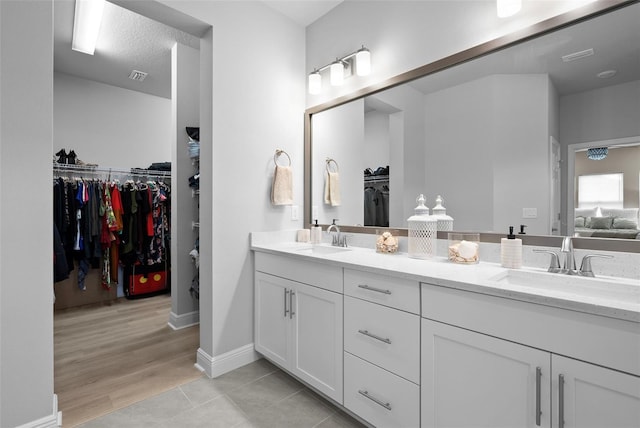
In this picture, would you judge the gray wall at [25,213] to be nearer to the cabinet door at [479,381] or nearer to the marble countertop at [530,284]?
the marble countertop at [530,284]

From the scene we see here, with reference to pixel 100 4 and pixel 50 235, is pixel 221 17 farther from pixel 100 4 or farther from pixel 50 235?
pixel 50 235

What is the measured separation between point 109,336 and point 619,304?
345cm

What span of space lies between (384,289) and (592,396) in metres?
0.76

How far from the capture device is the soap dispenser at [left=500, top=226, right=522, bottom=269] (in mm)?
1465

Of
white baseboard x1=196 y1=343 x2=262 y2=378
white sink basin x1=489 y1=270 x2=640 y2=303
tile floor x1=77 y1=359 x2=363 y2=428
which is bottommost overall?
tile floor x1=77 y1=359 x2=363 y2=428

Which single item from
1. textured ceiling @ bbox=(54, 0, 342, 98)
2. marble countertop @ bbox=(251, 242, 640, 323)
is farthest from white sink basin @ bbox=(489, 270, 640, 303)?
textured ceiling @ bbox=(54, 0, 342, 98)

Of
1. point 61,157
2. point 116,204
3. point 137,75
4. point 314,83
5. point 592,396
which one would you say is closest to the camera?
point 592,396

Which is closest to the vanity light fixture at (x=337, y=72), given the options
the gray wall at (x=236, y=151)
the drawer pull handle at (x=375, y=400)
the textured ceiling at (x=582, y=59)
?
the gray wall at (x=236, y=151)

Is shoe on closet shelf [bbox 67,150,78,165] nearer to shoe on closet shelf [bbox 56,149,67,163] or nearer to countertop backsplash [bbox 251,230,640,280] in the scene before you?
shoe on closet shelf [bbox 56,149,67,163]

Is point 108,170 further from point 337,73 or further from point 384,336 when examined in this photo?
point 384,336

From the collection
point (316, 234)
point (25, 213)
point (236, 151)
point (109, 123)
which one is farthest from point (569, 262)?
point (109, 123)

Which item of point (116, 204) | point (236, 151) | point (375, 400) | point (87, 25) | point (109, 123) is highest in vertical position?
point (87, 25)

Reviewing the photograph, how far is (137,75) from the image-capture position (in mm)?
3914

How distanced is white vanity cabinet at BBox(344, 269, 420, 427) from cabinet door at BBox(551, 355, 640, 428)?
48 cm
